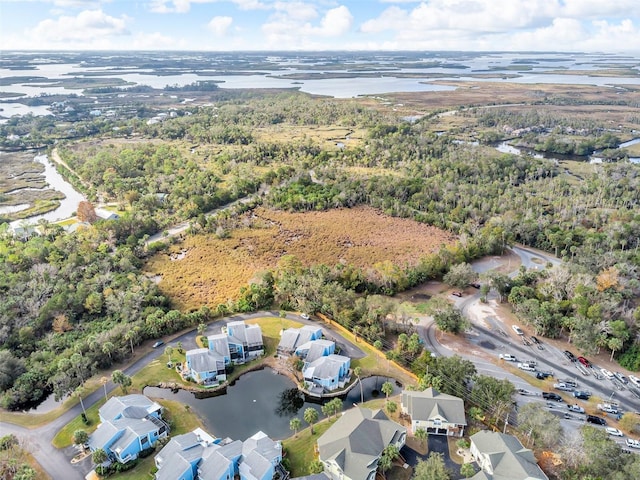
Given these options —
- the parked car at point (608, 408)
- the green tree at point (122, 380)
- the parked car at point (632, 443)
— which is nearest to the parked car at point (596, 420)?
the parked car at point (608, 408)

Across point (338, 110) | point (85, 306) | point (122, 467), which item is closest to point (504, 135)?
point (338, 110)

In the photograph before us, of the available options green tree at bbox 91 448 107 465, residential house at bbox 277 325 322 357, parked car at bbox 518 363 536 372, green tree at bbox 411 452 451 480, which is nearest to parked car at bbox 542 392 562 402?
parked car at bbox 518 363 536 372

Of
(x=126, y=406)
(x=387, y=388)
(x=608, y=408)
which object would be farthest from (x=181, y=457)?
(x=608, y=408)

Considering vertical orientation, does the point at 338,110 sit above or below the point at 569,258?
above

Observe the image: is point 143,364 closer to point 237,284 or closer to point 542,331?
point 237,284

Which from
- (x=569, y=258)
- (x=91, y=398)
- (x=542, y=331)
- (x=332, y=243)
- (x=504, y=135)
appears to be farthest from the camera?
(x=504, y=135)

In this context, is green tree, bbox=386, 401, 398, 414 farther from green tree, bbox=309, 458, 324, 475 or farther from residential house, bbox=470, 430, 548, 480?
green tree, bbox=309, 458, 324, 475

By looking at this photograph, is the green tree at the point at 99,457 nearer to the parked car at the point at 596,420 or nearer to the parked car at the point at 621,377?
the parked car at the point at 596,420
